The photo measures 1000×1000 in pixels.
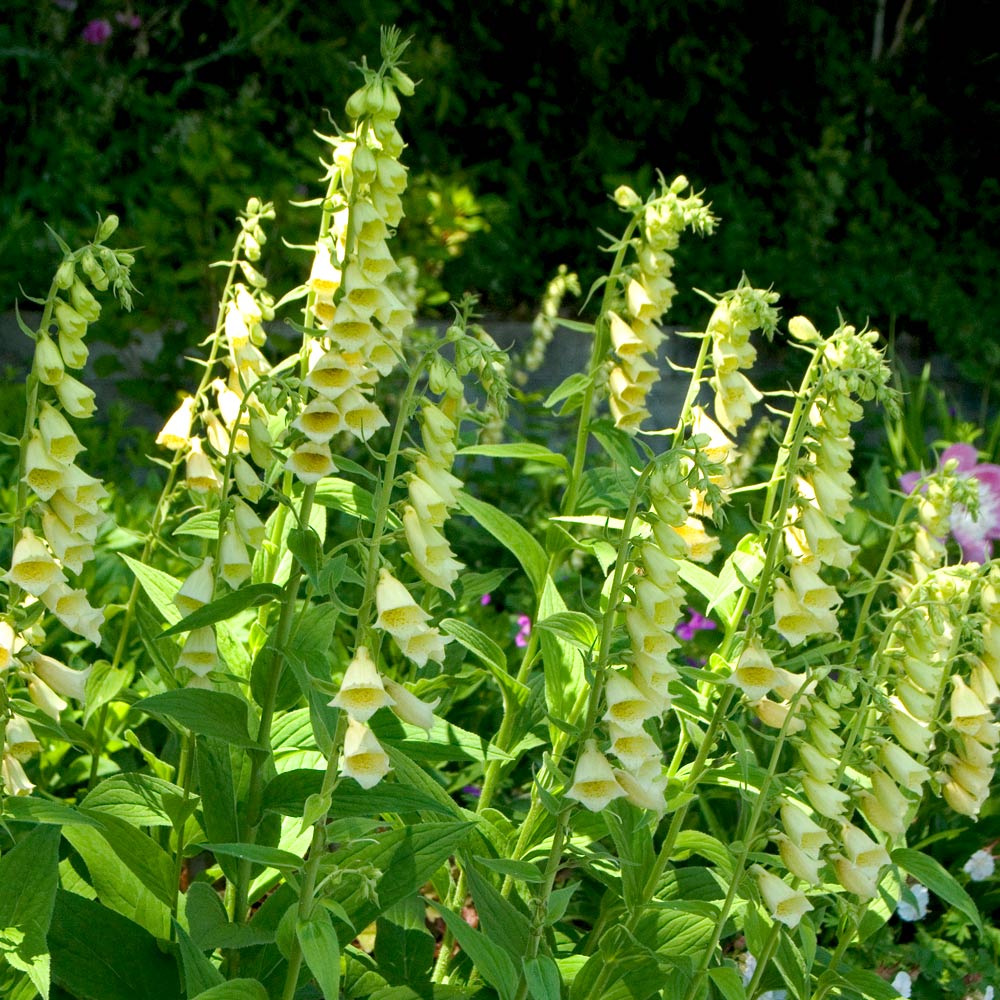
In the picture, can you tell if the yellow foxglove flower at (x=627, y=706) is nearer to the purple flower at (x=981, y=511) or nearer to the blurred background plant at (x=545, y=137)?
the purple flower at (x=981, y=511)

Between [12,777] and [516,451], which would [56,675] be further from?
[516,451]

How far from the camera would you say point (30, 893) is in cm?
169

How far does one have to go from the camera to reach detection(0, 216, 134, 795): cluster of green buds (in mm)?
1685

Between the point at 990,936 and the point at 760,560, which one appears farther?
the point at 990,936

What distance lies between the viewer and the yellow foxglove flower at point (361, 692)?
154 centimetres

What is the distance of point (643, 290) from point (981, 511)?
71.7 inches

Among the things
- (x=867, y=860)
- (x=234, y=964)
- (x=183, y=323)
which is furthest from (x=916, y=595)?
(x=183, y=323)

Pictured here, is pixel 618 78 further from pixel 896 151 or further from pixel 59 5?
pixel 59 5

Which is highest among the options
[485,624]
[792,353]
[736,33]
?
[736,33]

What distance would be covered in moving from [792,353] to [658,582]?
486cm

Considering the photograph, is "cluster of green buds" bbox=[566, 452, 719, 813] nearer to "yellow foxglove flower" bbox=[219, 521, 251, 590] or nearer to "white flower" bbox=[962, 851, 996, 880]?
"yellow foxglove flower" bbox=[219, 521, 251, 590]

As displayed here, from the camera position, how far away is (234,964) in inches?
77.8

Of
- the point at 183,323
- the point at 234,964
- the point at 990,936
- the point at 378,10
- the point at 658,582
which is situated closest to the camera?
the point at 658,582

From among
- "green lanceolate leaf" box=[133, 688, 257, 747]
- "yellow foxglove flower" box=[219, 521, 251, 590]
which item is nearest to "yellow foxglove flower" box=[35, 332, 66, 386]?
"yellow foxglove flower" box=[219, 521, 251, 590]
